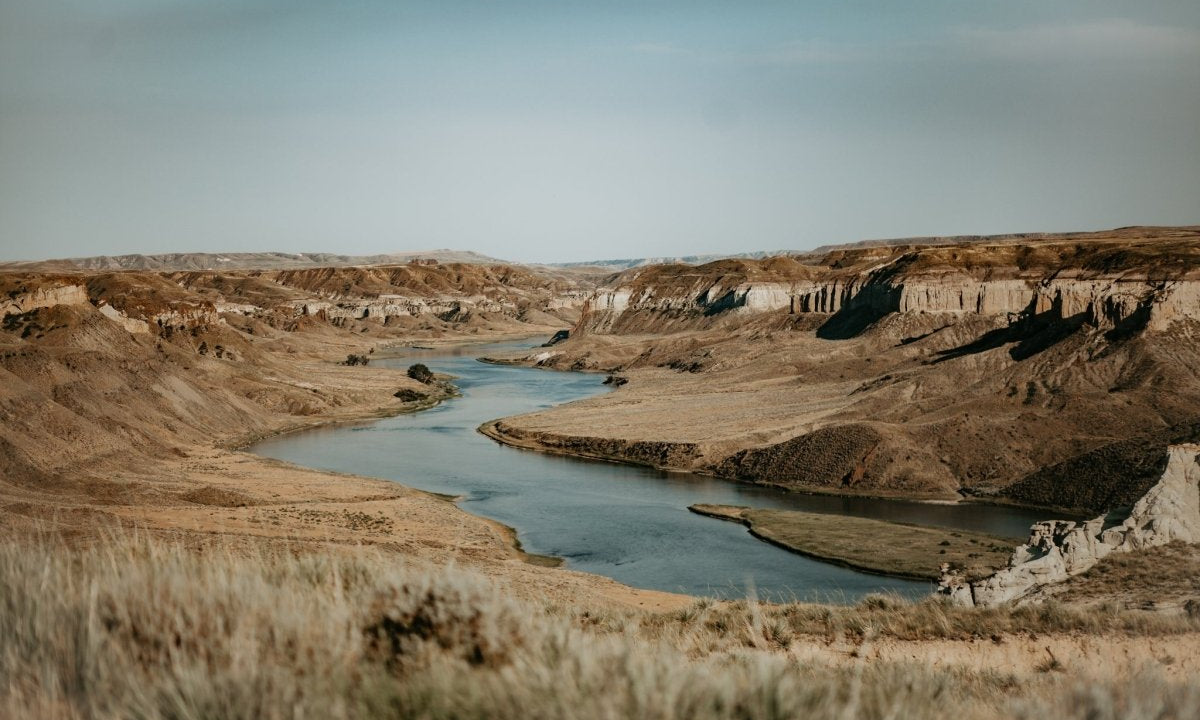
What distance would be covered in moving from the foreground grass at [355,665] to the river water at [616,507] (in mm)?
14082

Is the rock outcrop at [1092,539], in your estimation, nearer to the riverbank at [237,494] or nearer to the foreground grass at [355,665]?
the riverbank at [237,494]

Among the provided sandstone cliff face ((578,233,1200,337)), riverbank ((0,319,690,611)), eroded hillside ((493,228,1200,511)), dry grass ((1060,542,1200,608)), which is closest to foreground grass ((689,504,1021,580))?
dry grass ((1060,542,1200,608))

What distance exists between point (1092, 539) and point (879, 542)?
1328cm

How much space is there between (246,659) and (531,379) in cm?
10881

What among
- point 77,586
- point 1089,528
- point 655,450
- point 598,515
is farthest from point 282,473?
point 77,586

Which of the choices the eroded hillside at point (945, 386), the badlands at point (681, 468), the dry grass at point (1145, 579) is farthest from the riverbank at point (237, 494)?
the eroded hillside at point (945, 386)

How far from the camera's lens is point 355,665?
20.6 feet

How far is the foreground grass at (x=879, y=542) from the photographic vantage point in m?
36.0

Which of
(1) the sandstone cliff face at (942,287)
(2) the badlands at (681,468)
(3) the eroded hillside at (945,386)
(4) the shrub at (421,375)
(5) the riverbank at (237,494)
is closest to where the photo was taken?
(2) the badlands at (681,468)

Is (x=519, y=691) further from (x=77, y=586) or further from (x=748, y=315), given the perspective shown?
(x=748, y=315)

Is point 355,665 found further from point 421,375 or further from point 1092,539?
point 421,375

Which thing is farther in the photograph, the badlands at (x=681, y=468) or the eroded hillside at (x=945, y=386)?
the eroded hillside at (x=945, y=386)

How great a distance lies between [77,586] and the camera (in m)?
7.50

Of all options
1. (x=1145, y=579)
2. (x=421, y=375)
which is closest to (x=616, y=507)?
(x=1145, y=579)
